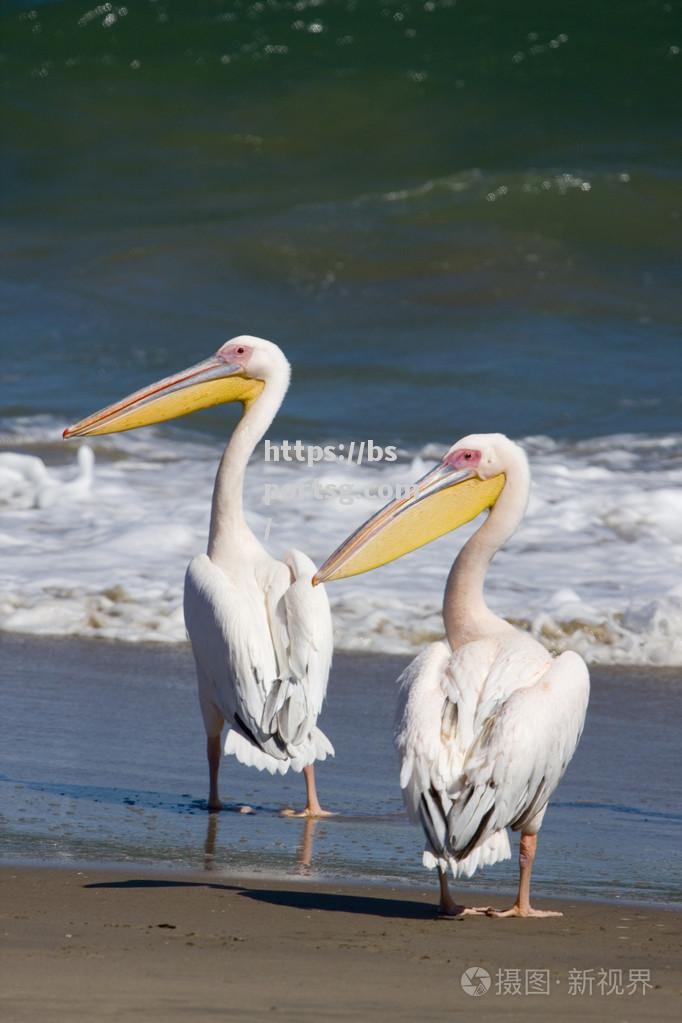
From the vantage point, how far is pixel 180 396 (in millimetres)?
6195

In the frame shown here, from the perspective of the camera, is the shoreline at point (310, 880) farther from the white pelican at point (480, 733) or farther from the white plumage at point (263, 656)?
the white plumage at point (263, 656)

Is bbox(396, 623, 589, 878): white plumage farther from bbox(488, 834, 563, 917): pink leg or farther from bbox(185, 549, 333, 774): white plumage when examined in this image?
bbox(185, 549, 333, 774): white plumage

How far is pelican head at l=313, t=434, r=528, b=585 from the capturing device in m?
4.33

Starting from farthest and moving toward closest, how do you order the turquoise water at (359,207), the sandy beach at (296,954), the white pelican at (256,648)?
the turquoise water at (359,207)
the white pelican at (256,648)
the sandy beach at (296,954)

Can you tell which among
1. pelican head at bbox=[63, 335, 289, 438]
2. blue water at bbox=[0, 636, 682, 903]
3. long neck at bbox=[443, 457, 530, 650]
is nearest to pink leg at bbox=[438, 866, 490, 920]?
blue water at bbox=[0, 636, 682, 903]

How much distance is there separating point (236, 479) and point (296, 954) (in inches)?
103

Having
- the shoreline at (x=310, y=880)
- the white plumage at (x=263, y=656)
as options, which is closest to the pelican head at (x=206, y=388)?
the white plumage at (x=263, y=656)

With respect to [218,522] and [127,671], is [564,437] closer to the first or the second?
[127,671]

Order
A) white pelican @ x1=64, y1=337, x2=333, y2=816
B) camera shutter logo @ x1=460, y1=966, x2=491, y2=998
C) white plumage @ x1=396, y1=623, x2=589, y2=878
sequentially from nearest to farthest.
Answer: camera shutter logo @ x1=460, y1=966, x2=491, y2=998 → white plumage @ x1=396, y1=623, x2=589, y2=878 → white pelican @ x1=64, y1=337, x2=333, y2=816

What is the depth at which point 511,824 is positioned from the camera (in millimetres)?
3830

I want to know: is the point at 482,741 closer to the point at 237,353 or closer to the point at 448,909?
the point at 448,909

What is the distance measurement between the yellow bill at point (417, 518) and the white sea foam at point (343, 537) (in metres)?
2.85

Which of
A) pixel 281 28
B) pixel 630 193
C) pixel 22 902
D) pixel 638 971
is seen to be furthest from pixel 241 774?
pixel 281 28

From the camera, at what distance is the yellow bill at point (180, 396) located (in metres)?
6.11
